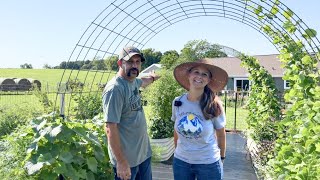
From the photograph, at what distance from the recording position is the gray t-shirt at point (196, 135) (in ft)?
8.46

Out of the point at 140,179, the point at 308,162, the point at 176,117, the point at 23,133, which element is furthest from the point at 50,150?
the point at 308,162

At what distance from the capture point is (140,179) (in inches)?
114

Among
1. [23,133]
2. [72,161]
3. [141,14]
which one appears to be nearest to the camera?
[72,161]

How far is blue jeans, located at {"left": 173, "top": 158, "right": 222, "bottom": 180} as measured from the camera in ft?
8.50

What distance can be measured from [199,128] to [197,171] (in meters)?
0.33

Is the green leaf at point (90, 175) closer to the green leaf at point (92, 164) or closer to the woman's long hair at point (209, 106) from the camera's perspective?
the green leaf at point (92, 164)

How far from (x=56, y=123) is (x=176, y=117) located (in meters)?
1.03

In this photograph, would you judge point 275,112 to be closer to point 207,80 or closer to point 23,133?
point 207,80

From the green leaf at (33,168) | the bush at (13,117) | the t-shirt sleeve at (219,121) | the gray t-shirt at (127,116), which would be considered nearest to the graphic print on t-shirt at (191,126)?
the t-shirt sleeve at (219,121)

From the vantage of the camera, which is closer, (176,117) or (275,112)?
(176,117)

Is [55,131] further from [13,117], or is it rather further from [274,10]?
[13,117]

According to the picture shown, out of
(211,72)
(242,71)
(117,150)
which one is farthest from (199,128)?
(242,71)

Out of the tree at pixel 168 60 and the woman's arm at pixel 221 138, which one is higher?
the tree at pixel 168 60

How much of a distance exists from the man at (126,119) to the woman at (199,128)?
30 centimetres
